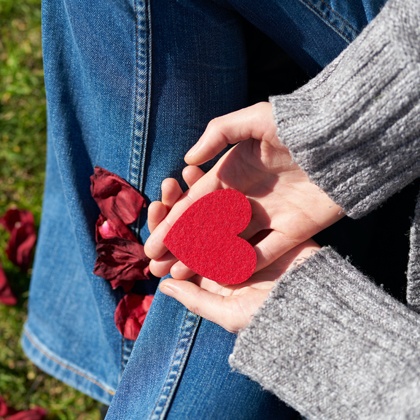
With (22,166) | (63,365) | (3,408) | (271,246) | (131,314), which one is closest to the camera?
(271,246)

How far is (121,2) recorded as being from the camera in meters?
1.24

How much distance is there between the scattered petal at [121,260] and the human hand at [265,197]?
117 mm

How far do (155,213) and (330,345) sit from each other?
52 centimetres

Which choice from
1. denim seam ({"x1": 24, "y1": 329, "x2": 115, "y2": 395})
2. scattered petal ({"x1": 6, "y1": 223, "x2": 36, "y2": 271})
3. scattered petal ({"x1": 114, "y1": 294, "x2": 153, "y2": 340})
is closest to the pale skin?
scattered petal ({"x1": 114, "y1": 294, "x2": 153, "y2": 340})

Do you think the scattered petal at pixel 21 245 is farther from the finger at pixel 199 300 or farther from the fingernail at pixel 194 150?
the fingernail at pixel 194 150

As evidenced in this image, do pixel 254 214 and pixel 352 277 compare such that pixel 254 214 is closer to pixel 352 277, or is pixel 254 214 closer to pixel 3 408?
pixel 352 277

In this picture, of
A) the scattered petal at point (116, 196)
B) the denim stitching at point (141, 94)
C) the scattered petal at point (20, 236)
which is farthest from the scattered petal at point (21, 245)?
the denim stitching at point (141, 94)

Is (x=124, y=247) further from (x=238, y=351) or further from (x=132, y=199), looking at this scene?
(x=238, y=351)

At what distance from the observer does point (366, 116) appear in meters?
1.12

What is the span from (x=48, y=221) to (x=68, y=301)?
1.00ft

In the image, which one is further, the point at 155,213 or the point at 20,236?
the point at 20,236

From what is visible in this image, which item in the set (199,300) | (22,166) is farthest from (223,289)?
(22,166)

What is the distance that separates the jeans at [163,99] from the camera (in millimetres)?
1281

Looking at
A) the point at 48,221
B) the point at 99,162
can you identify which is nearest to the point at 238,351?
the point at 99,162
